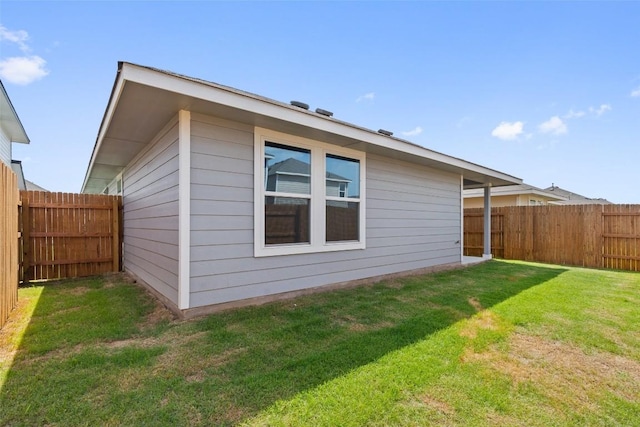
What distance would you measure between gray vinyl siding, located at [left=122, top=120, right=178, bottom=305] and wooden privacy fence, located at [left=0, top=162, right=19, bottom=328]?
159cm

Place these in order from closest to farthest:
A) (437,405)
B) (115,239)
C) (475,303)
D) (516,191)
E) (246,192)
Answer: (437,405)
(246,192)
(475,303)
(115,239)
(516,191)

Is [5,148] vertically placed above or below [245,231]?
above

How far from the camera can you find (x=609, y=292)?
5.21 meters

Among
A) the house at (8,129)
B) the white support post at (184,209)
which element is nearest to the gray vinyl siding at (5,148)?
the house at (8,129)

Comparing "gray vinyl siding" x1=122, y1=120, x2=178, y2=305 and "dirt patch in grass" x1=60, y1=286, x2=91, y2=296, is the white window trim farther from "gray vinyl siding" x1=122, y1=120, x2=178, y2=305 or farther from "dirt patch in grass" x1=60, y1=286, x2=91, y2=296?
"dirt patch in grass" x1=60, y1=286, x2=91, y2=296

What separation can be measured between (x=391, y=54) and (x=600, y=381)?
937 cm

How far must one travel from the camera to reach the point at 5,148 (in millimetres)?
9781

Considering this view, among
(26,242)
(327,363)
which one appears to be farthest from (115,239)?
(327,363)

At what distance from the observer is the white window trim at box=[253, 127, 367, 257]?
A: 161 inches

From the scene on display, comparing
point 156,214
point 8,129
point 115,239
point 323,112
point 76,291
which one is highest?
point 8,129

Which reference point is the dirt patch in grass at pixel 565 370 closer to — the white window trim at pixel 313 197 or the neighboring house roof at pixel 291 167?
the white window trim at pixel 313 197

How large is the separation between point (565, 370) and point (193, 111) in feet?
14.9

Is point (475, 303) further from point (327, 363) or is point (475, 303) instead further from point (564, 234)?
point (564, 234)

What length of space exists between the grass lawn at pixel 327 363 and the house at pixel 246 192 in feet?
1.69
